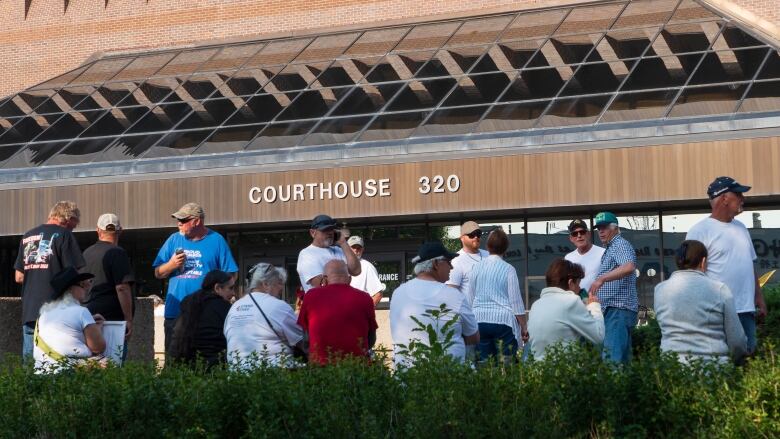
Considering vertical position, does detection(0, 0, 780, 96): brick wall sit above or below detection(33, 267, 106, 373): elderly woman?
above

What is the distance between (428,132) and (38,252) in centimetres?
1217

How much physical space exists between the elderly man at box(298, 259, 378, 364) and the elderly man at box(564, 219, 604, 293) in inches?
118

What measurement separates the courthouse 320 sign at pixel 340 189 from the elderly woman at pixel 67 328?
41.2 ft

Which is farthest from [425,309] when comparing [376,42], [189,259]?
[376,42]

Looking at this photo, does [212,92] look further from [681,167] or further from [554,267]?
[554,267]

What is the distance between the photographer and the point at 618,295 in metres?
10.2

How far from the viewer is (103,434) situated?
6387 mm

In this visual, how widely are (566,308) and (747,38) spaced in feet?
48.7

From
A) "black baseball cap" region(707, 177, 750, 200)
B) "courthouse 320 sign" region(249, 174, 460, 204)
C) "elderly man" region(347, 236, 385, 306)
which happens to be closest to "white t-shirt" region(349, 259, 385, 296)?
"elderly man" region(347, 236, 385, 306)

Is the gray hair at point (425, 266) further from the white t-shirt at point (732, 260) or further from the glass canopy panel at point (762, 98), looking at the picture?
the glass canopy panel at point (762, 98)

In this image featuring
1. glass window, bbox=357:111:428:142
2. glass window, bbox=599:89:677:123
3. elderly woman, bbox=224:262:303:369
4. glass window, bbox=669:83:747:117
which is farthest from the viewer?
glass window, bbox=357:111:428:142

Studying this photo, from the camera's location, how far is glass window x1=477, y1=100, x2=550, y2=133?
20969 millimetres

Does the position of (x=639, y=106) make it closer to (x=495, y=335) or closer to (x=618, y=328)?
(x=618, y=328)

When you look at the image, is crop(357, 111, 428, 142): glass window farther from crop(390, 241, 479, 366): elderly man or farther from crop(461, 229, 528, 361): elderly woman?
crop(390, 241, 479, 366): elderly man
